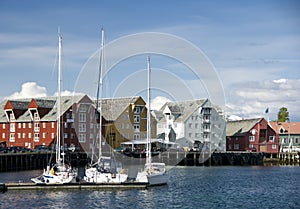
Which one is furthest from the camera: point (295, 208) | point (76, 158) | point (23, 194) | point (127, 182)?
point (76, 158)

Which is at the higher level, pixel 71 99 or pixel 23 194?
pixel 71 99

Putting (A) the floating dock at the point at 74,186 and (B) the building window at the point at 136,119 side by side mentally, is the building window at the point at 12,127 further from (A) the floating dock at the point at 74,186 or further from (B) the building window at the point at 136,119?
(A) the floating dock at the point at 74,186

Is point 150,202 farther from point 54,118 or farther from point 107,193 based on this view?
point 54,118

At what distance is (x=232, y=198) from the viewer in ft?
178

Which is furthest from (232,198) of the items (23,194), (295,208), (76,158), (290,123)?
(290,123)

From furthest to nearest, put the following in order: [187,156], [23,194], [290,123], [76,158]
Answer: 1. [290,123]
2. [187,156]
3. [76,158]
4. [23,194]

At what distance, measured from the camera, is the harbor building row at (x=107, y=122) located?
111 meters

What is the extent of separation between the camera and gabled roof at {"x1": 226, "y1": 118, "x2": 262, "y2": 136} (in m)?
126

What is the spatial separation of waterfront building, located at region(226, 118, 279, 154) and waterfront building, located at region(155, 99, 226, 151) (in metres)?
5.08

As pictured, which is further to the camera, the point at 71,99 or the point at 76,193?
the point at 71,99

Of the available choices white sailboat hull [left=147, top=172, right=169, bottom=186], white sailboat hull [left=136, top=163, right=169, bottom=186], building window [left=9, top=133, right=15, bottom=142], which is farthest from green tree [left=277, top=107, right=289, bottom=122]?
white sailboat hull [left=136, top=163, right=169, bottom=186]

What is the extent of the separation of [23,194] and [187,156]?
58.8 meters

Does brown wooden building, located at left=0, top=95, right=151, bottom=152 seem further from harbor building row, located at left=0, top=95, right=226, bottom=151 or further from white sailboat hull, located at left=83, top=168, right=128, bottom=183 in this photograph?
white sailboat hull, located at left=83, top=168, right=128, bottom=183

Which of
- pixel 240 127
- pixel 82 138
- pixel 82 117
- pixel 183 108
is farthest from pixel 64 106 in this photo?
pixel 240 127
